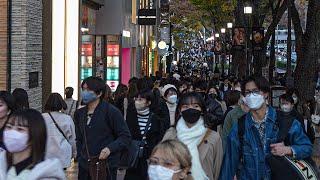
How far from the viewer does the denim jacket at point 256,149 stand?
20.5 ft

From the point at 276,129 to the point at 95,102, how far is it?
232 cm

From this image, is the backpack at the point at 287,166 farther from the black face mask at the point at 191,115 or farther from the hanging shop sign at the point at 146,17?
the hanging shop sign at the point at 146,17

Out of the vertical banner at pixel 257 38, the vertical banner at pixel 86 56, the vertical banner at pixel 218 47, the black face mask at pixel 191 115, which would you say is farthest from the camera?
the vertical banner at pixel 218 47

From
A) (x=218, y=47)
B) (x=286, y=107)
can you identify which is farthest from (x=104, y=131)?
(x=218, y=47)

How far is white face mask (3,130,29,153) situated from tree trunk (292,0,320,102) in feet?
50.9

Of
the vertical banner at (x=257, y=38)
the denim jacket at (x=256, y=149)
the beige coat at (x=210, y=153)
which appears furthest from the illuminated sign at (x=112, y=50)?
the denim jacket at (x=256, y=149)

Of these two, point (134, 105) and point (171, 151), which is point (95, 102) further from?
point (171, 151)

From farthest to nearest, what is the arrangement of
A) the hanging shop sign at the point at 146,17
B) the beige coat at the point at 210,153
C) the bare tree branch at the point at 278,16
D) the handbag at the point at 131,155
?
the hanging shop sign at the point at 146,17 → the bare tree branch at the point at 278,16 → the handbag at the point at 131,155 → the beige coat at the point at 210,153

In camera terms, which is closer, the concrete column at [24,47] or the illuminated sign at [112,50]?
the concrete column at [24,47]

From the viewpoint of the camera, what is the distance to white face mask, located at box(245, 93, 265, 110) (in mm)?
6438

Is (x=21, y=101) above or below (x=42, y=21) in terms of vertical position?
below

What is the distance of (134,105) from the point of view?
30.5 feet

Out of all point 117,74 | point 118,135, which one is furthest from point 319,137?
point 117,74

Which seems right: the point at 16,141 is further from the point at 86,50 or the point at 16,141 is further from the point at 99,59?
the point at 99,59
